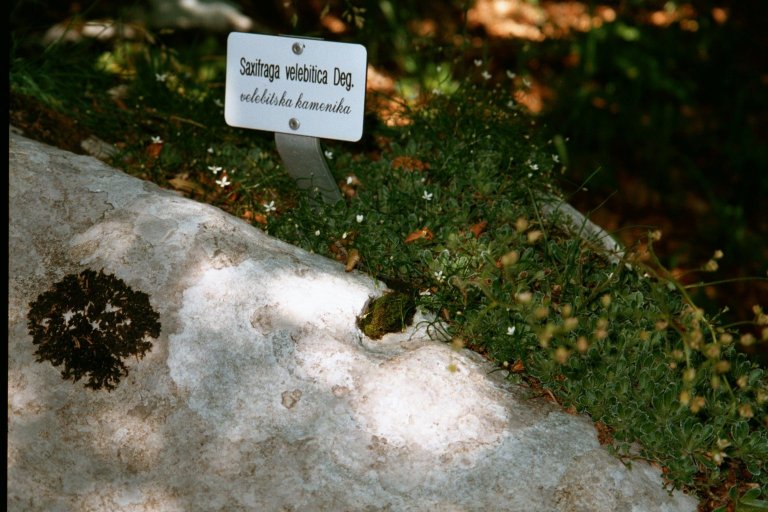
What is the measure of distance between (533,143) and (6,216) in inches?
102

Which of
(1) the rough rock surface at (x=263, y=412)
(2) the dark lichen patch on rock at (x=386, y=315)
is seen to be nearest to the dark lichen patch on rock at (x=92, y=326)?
(1) the rough rock surface at (x=263, y=412)

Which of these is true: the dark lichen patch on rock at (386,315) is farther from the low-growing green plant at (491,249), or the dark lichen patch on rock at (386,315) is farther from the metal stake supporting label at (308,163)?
the metal stake supporting label at (308,163)

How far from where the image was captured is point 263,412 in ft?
8.00

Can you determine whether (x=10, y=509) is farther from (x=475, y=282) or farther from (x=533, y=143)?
(x=533, y=143)

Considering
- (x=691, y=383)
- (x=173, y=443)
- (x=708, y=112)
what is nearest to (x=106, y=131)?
(x=173, y=443)

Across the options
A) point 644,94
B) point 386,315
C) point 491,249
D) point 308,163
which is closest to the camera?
A: point 386,315

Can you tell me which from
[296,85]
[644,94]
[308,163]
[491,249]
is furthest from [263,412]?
[644,94]

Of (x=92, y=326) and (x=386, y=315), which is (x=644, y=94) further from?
(x=92, y=326)

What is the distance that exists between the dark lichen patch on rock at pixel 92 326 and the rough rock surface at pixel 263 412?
38 mm

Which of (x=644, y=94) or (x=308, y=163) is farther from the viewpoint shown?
(x=644, y=94)

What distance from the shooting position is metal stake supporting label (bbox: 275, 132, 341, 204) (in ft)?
10.8

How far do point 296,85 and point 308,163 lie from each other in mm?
356

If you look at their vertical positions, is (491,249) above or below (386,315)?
above

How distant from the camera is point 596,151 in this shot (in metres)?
5.71
